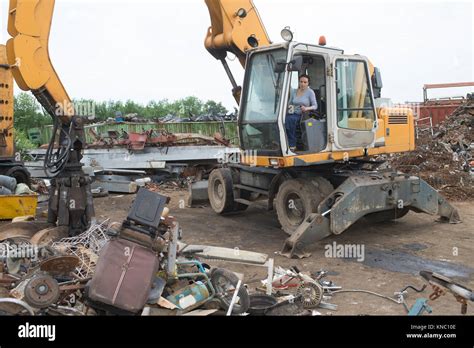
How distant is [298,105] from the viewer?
22.3 ft

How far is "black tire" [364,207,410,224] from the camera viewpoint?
25.7ft

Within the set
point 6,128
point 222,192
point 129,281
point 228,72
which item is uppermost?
point 228,72

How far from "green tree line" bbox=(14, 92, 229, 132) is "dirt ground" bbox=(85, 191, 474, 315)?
29.8 ft

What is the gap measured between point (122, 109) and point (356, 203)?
1919 centimetres

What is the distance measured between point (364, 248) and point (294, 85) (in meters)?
2.41

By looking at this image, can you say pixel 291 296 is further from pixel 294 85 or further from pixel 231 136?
pixel 231 136

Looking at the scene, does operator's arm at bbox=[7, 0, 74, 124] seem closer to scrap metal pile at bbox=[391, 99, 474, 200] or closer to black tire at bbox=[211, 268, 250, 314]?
black tire at bbox=[211, 268, 250, 314]

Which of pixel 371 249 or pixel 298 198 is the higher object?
pixel 298 198

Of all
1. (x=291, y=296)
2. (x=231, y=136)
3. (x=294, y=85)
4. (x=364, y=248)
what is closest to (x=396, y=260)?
(x=364, y=248)

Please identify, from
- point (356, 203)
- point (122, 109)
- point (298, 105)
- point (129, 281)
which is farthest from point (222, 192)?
point (122, 109)

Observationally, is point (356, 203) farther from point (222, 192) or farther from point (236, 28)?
point (236, 28)

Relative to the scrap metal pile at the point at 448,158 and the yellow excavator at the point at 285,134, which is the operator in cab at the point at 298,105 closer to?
the yellow excavator at the point at 285,134

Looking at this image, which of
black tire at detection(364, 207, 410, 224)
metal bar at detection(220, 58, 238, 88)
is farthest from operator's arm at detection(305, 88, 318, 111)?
black tire at detection(364, 207, 410, 224)
